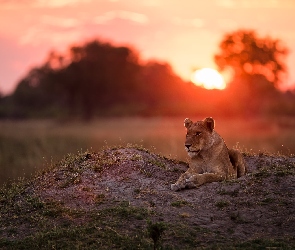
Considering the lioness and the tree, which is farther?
the tree

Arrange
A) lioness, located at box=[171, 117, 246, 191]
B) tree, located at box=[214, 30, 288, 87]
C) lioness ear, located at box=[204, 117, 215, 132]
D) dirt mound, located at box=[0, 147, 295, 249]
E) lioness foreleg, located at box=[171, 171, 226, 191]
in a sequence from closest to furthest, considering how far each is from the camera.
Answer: dirt mound, located at box=[0, 147, 295, 249] < lioness foreleg, located at box=[171, 171, 226, 191] < lioness, located at box=[171, 117, 246, 191] < lioness ear, located at box=[204, 117, 215, 132] < tree, located at box=[214, 30, 288, 87]

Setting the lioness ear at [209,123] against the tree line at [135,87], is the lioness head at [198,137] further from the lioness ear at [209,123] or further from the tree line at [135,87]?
the tree line at [135,87]

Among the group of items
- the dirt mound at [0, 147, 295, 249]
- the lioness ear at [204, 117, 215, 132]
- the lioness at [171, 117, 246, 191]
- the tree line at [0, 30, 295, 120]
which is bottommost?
the dirt mound at [0, 147, 295, 249]

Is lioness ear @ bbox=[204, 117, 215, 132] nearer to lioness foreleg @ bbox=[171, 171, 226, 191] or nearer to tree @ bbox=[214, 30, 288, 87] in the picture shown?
lioness foreleg @ bbox=[171, 171, 226, 191]

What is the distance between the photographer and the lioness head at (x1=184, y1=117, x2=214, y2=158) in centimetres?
1021

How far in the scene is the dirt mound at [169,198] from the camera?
27.8ft

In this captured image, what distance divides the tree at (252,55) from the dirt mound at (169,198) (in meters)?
45.8

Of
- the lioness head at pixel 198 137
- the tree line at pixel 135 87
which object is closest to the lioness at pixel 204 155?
the lioness head at pixel 198 137

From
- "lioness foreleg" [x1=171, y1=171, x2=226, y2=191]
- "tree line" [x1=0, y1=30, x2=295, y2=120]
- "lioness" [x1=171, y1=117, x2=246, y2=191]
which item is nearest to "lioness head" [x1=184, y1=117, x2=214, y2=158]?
"lioness" [x1=171, y1=117, x2=246, y2=191]

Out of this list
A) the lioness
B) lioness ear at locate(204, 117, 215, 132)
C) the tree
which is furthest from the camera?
the tree

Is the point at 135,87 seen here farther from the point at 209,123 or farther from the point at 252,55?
the point at 209,123

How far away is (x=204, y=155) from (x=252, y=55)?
47.4 metres

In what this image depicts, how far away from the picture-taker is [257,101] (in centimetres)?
5941

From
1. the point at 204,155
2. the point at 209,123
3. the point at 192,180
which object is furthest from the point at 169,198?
the point at 209,123
